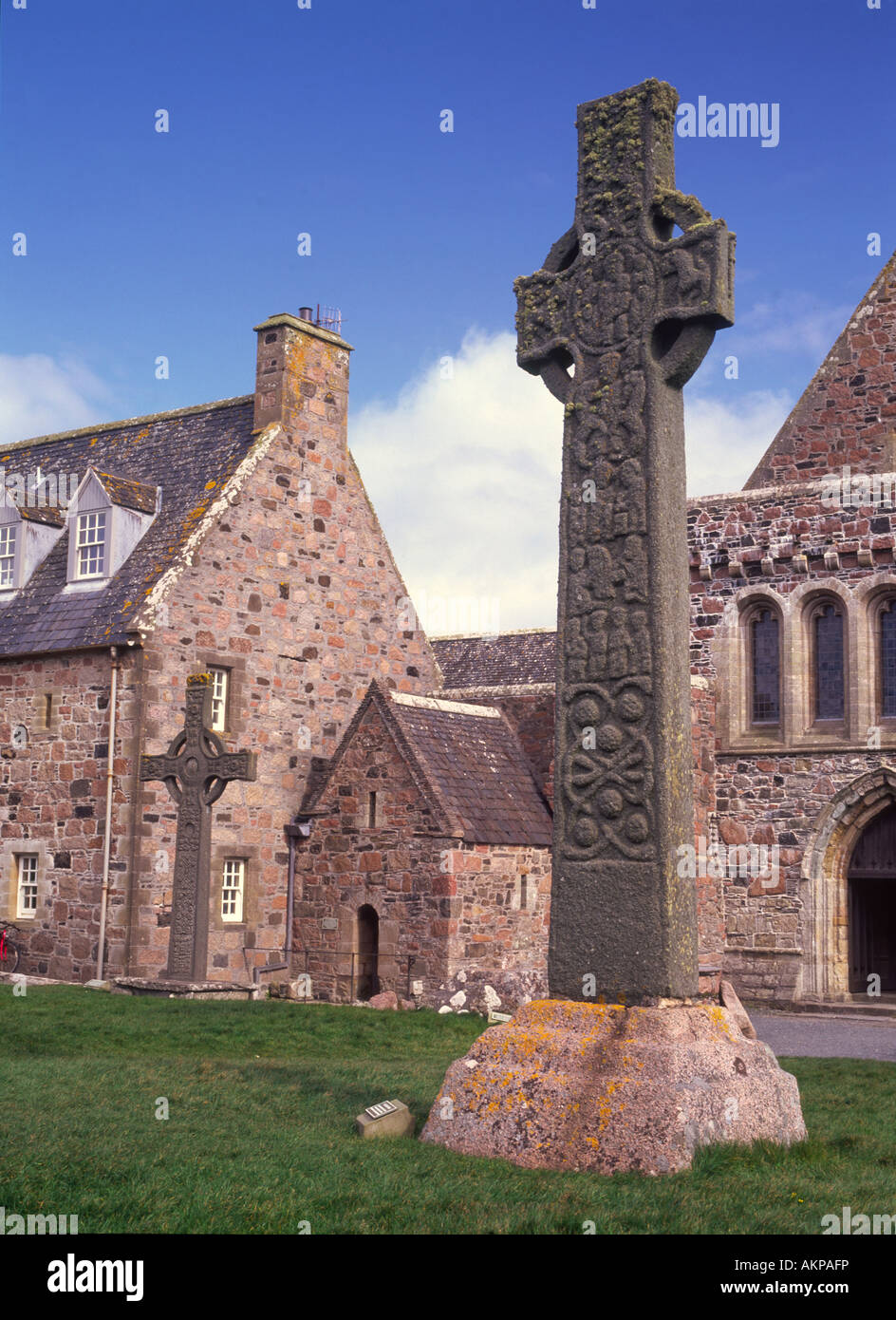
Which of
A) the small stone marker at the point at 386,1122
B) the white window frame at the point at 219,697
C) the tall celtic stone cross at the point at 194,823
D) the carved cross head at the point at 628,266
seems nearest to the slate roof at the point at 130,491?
the white window frame at the point at 219,697

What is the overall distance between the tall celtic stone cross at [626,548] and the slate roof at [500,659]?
96.5ft

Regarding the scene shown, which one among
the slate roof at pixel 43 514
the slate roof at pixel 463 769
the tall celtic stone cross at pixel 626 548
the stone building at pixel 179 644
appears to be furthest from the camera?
the slate roof at pixel 43 514

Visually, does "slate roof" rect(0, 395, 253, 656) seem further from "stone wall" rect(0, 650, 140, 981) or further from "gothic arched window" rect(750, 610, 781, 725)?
"gothic arched window" rect(750, 610, 781, 725)

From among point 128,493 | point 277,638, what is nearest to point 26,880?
point 277,638

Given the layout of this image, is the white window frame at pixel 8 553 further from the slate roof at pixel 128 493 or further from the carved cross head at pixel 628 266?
the carved cross head at pixel 628 266

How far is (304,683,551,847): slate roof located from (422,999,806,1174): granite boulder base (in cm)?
1259

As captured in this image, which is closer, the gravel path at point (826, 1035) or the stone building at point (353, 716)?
the gravel path at point (826, 1035)

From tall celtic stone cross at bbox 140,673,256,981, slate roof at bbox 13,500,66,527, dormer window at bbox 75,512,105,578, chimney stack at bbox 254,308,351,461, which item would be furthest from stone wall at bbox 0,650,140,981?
chimney stack at bbox 254,308,351,461

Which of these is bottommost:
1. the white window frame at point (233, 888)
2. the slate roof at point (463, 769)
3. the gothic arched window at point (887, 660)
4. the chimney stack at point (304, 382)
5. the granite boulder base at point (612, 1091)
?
the granite boulder base at point (612, 1091)

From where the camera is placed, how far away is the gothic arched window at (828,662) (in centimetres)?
2381

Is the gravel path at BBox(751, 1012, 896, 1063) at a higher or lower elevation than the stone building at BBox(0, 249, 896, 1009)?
lower

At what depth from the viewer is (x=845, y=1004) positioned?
22594 mm

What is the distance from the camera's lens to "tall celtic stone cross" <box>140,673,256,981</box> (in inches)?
730
